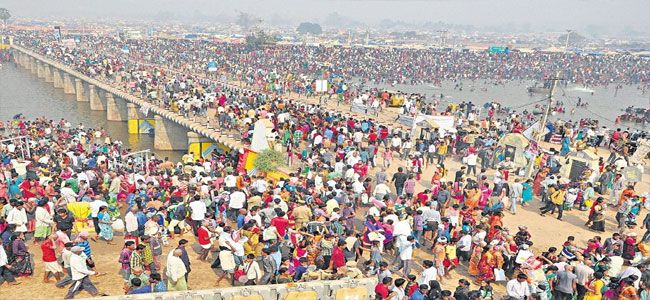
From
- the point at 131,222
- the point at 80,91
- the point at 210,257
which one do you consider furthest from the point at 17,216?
the point at 80,91

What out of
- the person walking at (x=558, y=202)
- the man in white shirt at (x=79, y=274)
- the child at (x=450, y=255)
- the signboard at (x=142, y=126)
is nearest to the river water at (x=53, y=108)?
the signboard at (x=142, y=126)

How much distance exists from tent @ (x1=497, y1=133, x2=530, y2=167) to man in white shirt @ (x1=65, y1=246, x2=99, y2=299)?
50.3 ft

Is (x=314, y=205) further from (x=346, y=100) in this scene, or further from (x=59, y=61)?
(x=59, y=61)

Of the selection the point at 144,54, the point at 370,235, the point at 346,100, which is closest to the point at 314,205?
the point at 370,235

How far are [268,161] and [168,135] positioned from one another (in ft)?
63.2

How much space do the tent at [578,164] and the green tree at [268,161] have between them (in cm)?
1018

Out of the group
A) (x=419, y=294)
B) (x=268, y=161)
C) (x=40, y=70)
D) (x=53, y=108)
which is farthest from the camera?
(x=40, y=70)

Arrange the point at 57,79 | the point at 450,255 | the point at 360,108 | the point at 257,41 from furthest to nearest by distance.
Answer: the point at 257,41, the point at 57,79, the point at 360,108, the point at 450,255

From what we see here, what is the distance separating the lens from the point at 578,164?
17.4 metres

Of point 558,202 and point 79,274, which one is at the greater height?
point 558,202

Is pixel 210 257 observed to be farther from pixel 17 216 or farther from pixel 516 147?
pixel 516 147

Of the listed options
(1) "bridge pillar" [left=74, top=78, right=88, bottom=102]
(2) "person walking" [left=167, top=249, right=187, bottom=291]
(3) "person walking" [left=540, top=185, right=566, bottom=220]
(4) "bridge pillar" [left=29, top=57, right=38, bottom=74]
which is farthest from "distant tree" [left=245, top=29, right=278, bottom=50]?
(2) "person walking" [left=167, top=249, right=187, bottom=291]

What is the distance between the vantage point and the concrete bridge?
29156mm

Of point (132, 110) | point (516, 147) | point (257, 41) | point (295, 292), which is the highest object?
point (257, 41)
